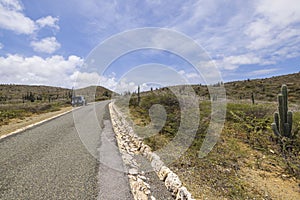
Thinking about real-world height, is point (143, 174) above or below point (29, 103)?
below

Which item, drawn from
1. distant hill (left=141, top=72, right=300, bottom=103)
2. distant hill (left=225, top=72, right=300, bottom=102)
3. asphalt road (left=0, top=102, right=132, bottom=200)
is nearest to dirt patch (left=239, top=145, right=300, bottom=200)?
asphalt road (left=0, top=102, right=132, bottom=200)

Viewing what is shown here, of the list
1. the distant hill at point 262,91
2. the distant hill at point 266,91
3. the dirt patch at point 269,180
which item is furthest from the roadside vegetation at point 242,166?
the distant hill at point 266,91

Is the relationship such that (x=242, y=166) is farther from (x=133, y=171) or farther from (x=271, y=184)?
(x=133, y=171)

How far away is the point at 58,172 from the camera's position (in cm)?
434

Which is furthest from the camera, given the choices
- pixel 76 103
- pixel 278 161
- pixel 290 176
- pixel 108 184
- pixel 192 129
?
pixel 76 103

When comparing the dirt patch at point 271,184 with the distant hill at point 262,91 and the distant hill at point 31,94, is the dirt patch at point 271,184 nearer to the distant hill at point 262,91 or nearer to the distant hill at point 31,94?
the distant hill at point 262,91

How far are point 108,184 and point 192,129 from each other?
5.25m

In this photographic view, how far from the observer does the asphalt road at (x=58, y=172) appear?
351cm

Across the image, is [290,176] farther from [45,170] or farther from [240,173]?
[45,170]

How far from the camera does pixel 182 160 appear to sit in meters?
5.13

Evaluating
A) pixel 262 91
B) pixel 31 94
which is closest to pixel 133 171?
pixel 262 91

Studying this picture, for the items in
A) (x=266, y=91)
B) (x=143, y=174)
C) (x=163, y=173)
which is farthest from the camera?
(x=266, y=91)

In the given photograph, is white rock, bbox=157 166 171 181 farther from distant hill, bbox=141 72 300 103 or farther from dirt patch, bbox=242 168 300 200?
distant hill, bbox=141 72 300 103

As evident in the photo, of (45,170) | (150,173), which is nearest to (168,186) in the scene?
(150,173)
